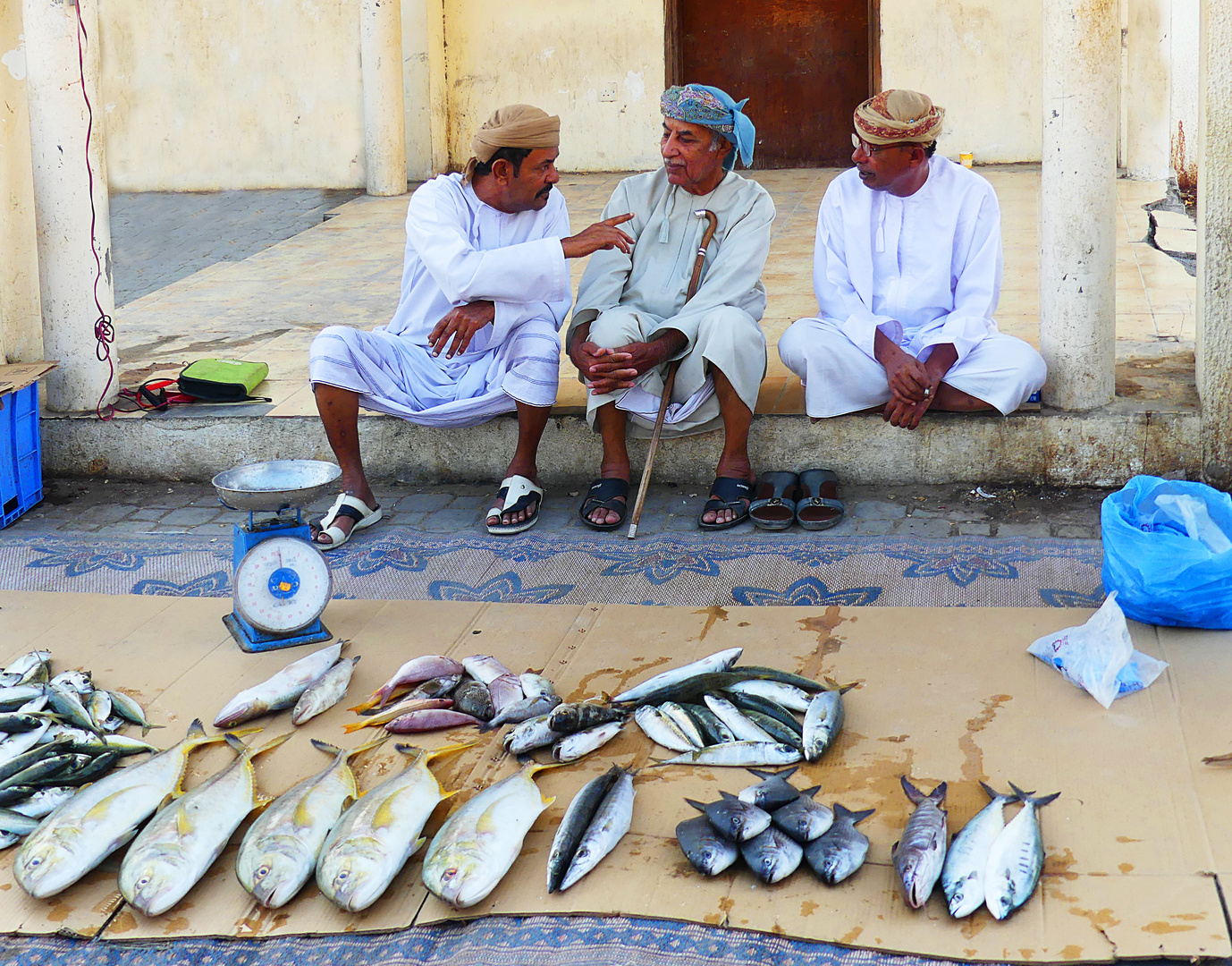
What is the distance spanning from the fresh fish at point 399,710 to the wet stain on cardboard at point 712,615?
0.85 meters

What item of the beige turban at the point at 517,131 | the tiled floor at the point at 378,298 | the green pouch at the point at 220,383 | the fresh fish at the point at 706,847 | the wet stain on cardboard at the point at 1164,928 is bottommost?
the wet stain on cardboard at the point at 1164,928

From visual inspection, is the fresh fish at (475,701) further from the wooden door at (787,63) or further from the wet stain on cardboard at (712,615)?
the wooden door at (787,63)

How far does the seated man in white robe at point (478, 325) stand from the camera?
15.5 ft

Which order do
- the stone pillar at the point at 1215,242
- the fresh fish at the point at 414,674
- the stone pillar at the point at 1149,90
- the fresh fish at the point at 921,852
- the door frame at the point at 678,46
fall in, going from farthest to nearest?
1. the door frame at the point at 678,46
2. the stone pillar at the point at 1149,90
3. the stone pillar at the point at 1215,242
4. the fresh fish at the point at 414,674
5. the fresh fish at the point at 921,852

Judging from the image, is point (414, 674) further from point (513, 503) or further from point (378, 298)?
point (378, 298)

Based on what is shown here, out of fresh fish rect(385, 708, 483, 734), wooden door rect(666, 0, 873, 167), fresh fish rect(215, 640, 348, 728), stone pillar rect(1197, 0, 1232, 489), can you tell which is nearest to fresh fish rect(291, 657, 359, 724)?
fresh fish rect(215, 640, 348, 728)

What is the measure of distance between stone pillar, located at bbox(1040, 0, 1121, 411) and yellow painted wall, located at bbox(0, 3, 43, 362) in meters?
4.23

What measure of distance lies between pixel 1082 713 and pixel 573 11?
10714 millimetres

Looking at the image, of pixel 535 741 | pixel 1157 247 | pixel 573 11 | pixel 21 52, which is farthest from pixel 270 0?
pixel 535 741

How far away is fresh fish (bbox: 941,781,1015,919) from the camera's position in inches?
98.8

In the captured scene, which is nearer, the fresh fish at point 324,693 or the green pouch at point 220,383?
the fresh fish at point 324,693

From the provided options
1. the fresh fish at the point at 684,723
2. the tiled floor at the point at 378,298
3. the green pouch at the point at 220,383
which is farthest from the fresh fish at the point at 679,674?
the green pouch at the point at 220,383

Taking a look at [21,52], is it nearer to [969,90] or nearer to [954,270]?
[954,270]

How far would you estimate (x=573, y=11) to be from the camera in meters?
12.5
